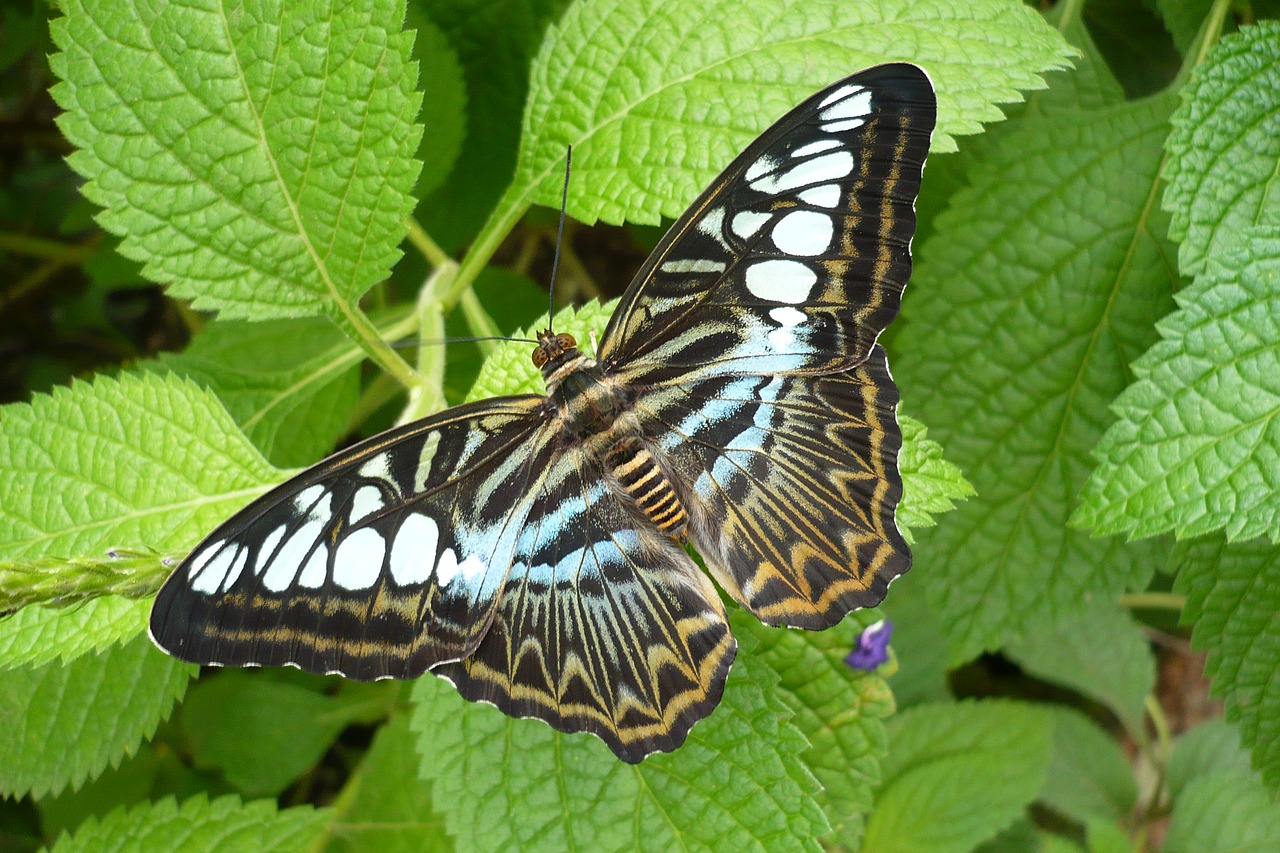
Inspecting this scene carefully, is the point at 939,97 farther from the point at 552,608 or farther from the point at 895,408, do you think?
the point at 552,608

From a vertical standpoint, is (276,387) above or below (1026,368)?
below

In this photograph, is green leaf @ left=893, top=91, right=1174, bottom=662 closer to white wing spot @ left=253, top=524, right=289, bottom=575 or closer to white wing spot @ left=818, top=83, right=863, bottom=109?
white wing spot @ left=818, top=83, right=863, bottom=109

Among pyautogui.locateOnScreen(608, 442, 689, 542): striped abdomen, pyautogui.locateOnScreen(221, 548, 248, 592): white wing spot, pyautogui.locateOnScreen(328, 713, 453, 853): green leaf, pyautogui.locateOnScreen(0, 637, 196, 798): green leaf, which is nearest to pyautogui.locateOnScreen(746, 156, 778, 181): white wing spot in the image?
pyautogui.locateOnScreen(608, 442, 689, 542): striped abdomen

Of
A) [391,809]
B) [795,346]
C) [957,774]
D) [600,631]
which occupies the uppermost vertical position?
[795,346]

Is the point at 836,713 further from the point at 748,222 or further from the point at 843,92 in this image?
the point at 843,92

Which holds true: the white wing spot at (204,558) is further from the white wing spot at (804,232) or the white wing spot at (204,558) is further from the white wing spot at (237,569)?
the white wing spot at (804,232)

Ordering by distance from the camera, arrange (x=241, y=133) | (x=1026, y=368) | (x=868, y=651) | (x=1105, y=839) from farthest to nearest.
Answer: (x=1105, y=839) → (x=1026, y=368) → (x=868, y=651) → (x=241, y=133)

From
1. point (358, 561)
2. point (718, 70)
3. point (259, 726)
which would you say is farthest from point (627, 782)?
point (259, 726)

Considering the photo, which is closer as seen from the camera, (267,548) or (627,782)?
(267,548)
